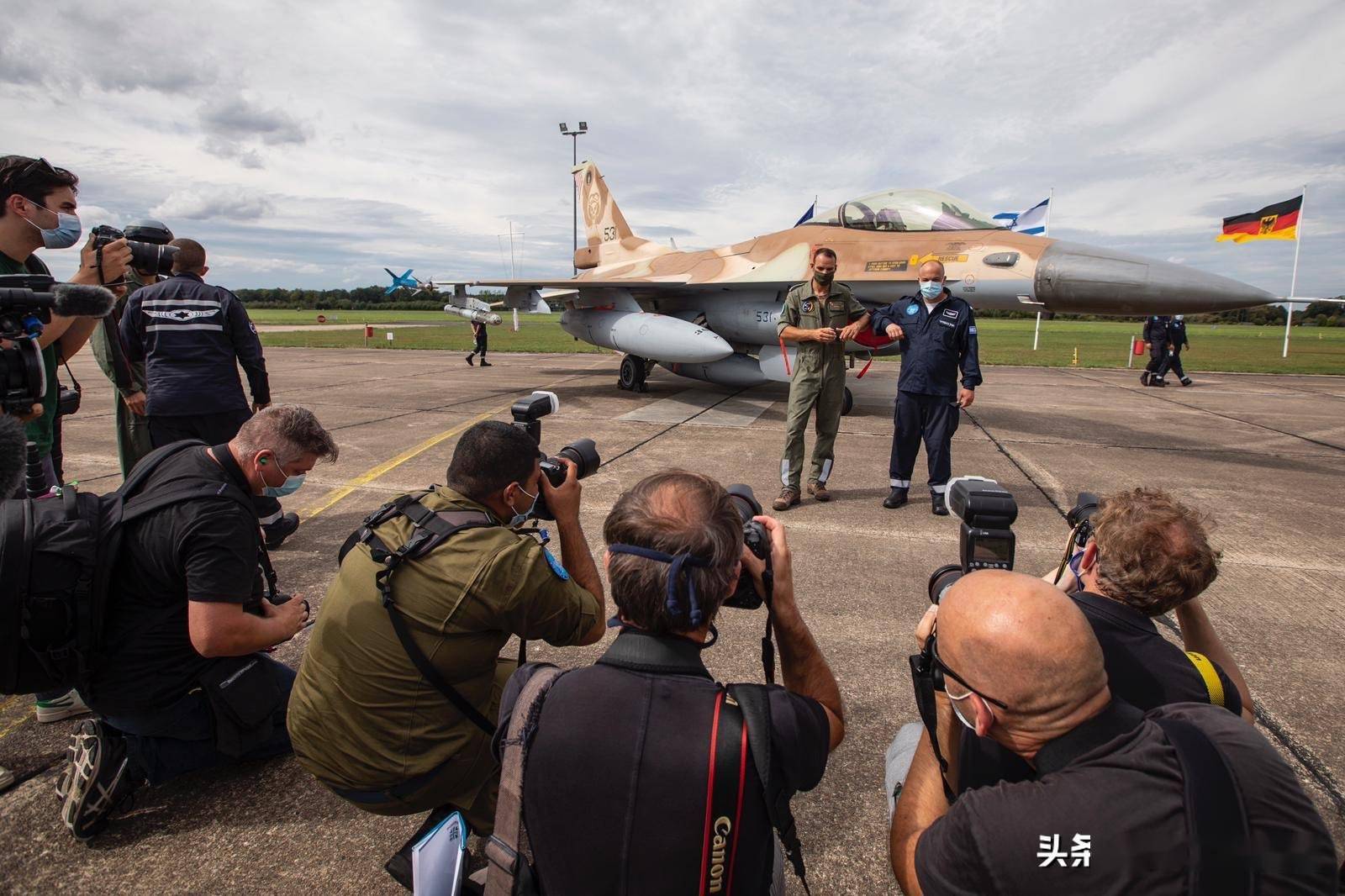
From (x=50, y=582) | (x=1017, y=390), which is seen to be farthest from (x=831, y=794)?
(x=1017, y=390)

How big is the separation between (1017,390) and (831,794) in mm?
12677

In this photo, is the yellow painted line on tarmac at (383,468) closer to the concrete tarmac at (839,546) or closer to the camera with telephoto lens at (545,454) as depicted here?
the concrete tarmac at (839,546)

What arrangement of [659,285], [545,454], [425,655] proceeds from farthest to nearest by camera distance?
[659,285]
[545,454]
[425,655]

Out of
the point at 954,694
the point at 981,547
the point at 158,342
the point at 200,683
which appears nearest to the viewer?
the point at 954,694

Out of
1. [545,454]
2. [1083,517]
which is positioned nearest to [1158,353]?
[1083,517]

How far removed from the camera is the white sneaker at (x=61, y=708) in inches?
104

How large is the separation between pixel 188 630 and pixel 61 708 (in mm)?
1092

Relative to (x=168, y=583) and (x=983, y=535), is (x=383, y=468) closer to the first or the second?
(x=168, y=583)

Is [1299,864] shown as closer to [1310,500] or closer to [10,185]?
[10,185]

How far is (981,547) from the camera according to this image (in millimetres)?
1816

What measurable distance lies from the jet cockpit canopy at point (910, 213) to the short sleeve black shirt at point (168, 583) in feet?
28.7

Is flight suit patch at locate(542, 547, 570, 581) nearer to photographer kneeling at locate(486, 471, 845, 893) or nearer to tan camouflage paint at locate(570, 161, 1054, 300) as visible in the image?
photographer kneeling at locate(486, 471, 845, 893)

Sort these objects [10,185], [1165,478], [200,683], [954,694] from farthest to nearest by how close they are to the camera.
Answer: [1165,478] < [10,185] < [200,683] < [954,694]

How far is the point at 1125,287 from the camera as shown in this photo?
6.93 metres
